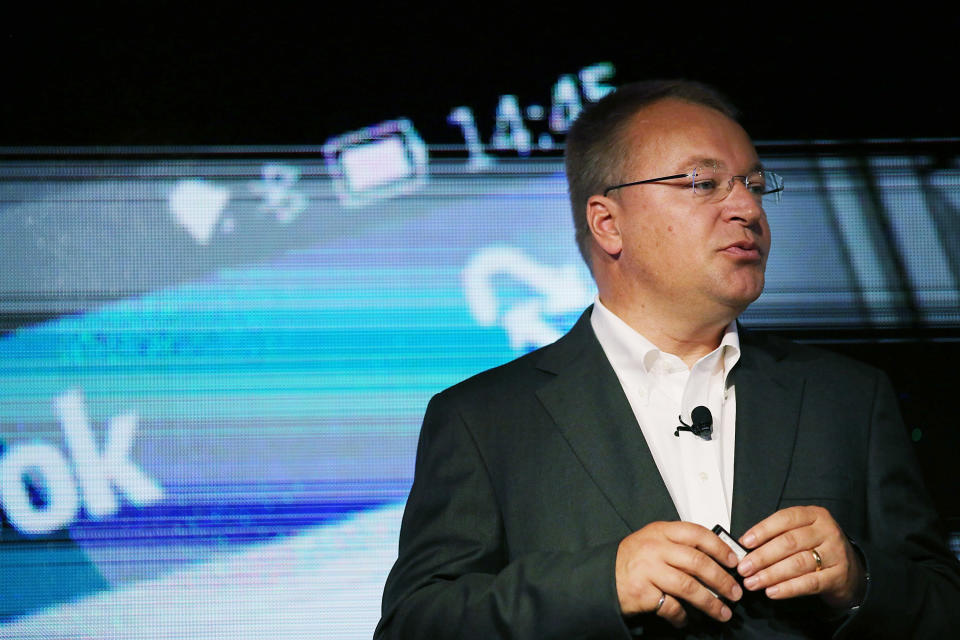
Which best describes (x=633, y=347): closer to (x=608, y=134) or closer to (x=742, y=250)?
(x=742, y=250)

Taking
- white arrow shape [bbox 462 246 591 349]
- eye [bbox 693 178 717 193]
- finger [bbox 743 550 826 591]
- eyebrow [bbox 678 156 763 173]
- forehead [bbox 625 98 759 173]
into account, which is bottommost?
finger [bbox 743 550 826 591]

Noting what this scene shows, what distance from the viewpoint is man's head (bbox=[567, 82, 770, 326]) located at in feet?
7.02

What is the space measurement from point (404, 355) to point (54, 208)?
41.2 inches

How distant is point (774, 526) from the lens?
5.65ft

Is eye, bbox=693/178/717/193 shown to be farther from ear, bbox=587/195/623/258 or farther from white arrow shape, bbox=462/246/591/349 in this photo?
white arrow shape, bbox=462/246/591/349

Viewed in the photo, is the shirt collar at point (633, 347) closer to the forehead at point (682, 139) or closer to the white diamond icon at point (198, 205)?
the forehead at point (682, 139)

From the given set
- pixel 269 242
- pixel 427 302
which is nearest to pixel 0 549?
pixel 269 242

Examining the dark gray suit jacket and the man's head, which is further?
the man's head

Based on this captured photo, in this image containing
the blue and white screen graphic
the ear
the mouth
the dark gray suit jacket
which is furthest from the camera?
the blue and white screen graphic

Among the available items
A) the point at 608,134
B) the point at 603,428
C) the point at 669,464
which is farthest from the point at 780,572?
the point at 608,134

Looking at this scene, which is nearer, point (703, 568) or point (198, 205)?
point (703, 568)

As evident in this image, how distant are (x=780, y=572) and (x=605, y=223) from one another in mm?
941

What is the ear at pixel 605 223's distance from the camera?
2312mm

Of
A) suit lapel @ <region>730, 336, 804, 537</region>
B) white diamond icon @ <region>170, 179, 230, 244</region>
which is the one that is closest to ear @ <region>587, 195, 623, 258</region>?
suit lapel @ <region>730, 336, 804, 537</region>
